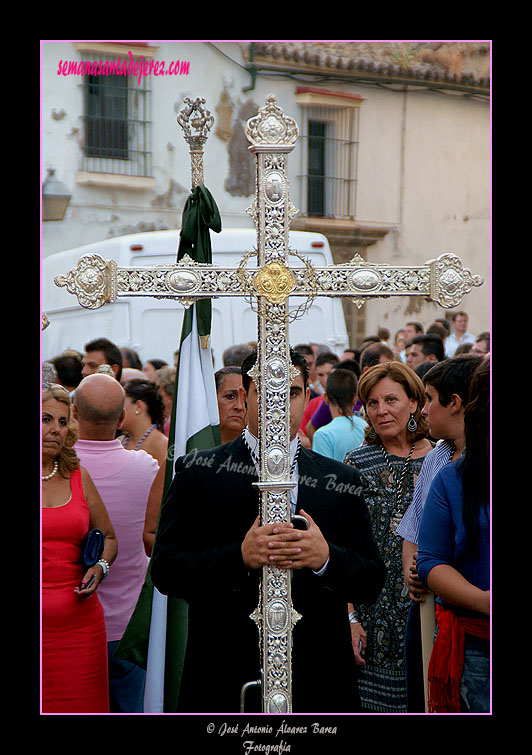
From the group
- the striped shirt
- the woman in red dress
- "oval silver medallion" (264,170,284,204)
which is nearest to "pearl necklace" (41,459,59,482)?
the woman in red dress

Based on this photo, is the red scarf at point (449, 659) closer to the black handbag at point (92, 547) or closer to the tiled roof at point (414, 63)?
the black handbag at point (92, 547)

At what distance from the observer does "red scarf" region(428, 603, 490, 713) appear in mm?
3119

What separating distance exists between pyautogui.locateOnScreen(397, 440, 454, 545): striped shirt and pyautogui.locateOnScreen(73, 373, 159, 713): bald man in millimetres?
1202

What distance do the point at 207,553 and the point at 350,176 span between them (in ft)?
49.1

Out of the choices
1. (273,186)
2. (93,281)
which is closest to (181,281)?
(93,281)

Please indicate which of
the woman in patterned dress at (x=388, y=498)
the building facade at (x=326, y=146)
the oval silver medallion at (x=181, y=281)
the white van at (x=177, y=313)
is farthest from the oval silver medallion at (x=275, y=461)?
the building facade at (x=326, y=146)

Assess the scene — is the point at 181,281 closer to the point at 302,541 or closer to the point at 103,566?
the point at 302,541

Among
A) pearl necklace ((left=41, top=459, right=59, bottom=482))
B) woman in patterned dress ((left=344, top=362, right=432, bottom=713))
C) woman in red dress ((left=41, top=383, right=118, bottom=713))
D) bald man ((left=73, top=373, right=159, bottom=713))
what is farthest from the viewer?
bald man ((left=73, top=373, right=159, bottom=713))

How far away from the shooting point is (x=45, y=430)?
392 cm

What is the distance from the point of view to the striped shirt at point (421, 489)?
391 cm

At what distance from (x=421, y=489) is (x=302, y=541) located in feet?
3.99

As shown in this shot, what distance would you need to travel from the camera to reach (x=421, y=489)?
3.95 metres

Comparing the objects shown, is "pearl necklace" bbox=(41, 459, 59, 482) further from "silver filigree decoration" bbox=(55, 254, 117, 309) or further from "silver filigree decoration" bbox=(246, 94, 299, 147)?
"silver filigree decoration" bbox=(246, 94, 299, 147)

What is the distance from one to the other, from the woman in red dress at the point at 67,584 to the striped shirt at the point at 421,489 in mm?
1203
